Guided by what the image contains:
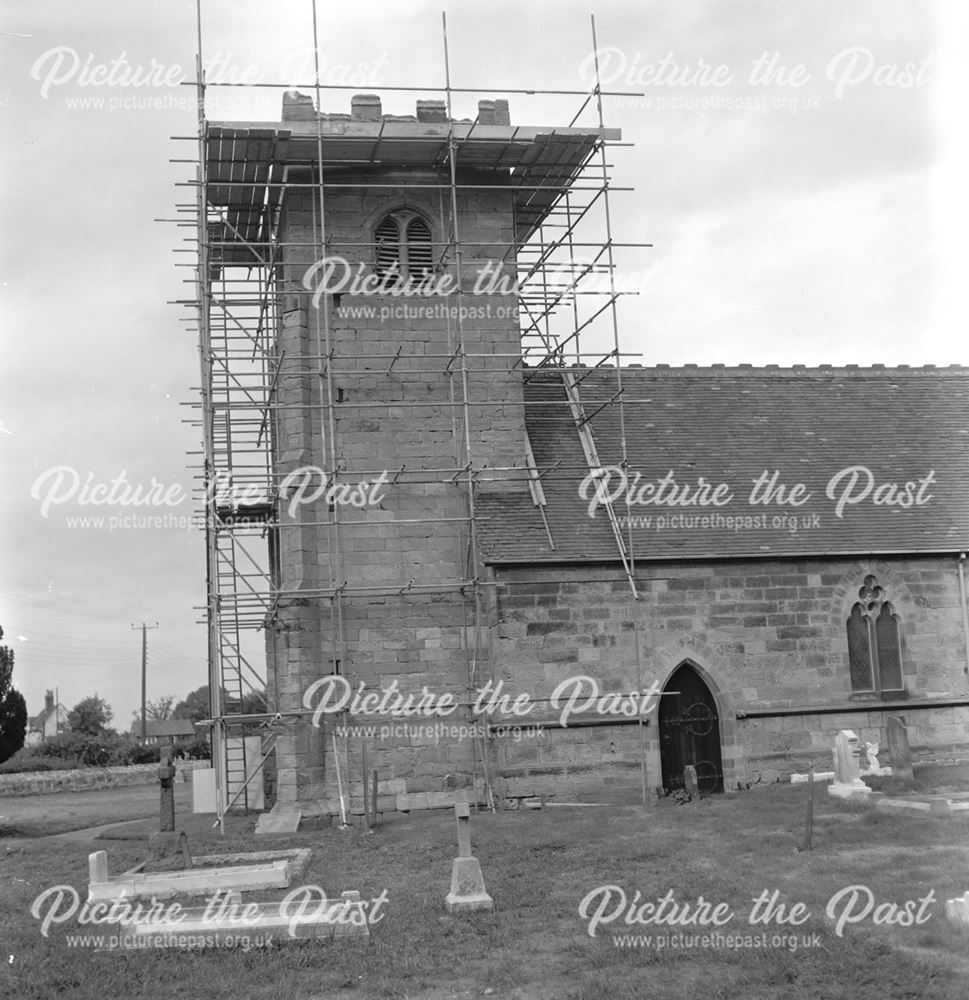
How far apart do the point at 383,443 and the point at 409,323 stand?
7.51ft

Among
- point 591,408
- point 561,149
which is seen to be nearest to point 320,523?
point 591,408

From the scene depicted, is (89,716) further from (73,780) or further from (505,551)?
(505,551)

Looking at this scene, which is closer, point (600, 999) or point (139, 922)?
point (600, 999)

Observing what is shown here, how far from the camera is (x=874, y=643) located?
74.8 ft

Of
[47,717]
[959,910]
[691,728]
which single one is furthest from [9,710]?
[47,717]

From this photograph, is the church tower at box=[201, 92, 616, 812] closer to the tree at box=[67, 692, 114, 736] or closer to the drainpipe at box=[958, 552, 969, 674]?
the drainpipe at box=[958, 552, 969, 674]

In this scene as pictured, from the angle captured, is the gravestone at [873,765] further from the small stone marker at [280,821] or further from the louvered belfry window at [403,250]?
the louvered belfry window at [403,250]

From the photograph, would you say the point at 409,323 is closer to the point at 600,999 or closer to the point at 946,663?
the point at 946,663

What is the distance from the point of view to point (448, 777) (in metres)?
21.1

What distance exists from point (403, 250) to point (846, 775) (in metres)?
11.8

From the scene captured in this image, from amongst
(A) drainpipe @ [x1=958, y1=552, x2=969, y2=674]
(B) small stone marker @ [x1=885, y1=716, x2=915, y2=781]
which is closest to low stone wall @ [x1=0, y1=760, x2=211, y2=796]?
(A) drainpipe @ [x1=958, y1=552, x2=969, y2=674]

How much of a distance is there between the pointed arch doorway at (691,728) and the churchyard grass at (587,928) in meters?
4.05

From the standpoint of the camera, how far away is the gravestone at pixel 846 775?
61.5 feet

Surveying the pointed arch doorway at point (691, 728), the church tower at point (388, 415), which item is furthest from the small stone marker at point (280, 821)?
the pointed arch doorway at point (691, 728)
